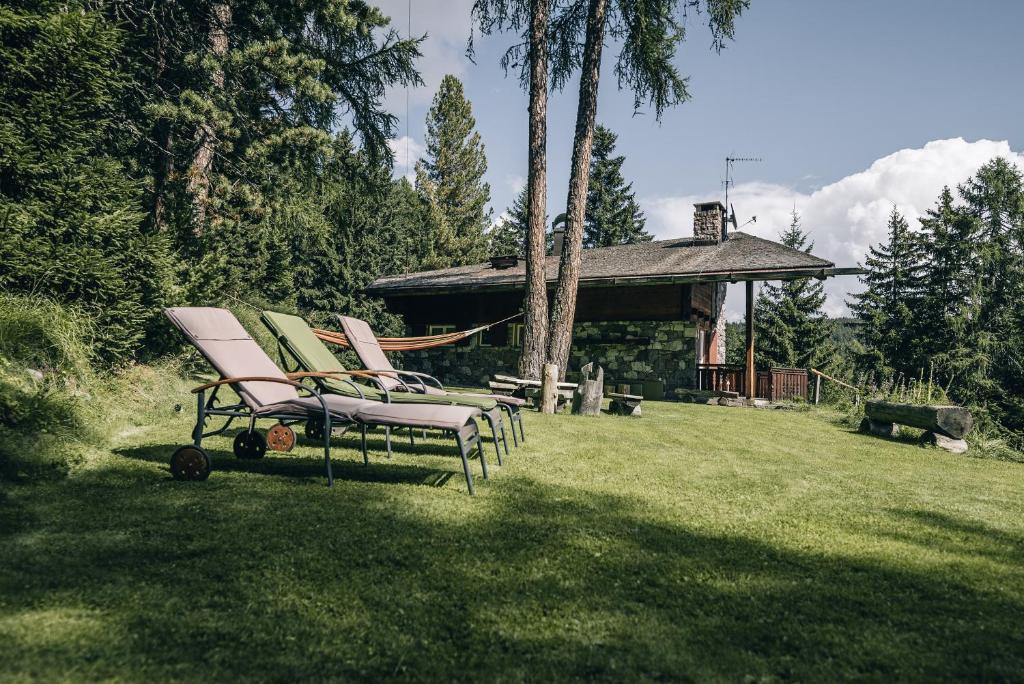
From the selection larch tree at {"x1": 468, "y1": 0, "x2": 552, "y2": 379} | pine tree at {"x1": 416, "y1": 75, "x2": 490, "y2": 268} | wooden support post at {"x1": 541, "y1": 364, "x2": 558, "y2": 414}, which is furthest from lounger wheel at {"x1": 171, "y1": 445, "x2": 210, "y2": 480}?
pine tree at {"x1": 416, "y1": 75, "x2": 490, "y2": 268}

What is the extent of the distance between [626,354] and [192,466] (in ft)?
41.5

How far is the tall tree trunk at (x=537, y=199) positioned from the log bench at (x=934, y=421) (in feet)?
17.2

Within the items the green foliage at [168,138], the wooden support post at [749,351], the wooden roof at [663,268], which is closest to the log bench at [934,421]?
the wooden support post at [749,351]

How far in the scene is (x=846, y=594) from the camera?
8.10ft

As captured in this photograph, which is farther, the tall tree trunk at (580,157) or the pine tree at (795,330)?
the pine tree at (795,330)

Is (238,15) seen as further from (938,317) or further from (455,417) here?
(938,317)

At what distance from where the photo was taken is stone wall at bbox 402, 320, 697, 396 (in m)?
14.6

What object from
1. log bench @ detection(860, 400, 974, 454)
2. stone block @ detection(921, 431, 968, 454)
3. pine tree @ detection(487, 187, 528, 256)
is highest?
pine tree @ detection(487, 187, 528, 256)

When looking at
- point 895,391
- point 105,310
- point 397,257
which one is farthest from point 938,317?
point 105,310

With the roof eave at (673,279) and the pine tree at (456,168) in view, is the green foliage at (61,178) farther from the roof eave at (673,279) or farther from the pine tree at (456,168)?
the pine tree at (456,168)

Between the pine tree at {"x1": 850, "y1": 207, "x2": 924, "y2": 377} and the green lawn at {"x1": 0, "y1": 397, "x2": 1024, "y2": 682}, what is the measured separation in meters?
23.5

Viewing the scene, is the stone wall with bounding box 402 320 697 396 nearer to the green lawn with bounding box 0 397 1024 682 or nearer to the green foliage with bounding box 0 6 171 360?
the green lawn with bounding box 0 397 1024 682

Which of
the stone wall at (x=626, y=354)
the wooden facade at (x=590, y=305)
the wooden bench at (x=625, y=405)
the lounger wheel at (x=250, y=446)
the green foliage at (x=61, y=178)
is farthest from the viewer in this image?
the wooden facade at (x=590, y=305)

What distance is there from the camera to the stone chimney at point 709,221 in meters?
17.4
